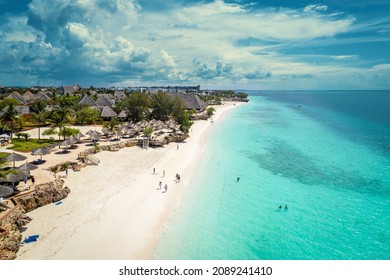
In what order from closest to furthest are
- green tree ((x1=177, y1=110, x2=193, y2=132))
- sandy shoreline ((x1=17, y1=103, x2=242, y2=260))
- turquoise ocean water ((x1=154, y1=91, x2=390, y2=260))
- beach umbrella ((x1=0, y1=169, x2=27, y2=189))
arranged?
sandy shoreline ((x1=17, y1=103, x2=242, y2=260))
turquoise ocean water ((x1=154, y1=91, x2=390, y2=260))
beach umbrella ((x1=0, y1=169, x2=27, y2=189))
green tree ((x1=177, y1=110, x2=193, y2=132))

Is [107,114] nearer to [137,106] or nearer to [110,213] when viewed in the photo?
[137,106]

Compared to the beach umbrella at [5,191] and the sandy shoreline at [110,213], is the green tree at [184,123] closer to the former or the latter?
the sandy shoreline at [110,213]

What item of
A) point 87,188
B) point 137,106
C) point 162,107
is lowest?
point 87,188

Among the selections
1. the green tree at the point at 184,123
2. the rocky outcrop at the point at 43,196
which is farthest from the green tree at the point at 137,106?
the rocky outcrop at the point at 43,196

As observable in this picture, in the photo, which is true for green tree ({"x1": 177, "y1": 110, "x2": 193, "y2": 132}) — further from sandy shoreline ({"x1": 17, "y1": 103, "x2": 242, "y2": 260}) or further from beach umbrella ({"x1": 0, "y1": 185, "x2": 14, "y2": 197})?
beach umbrella ({"x1": 0, "y1": 185, "x2": 14, "y2": 197})

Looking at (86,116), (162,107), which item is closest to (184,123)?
(162,107)

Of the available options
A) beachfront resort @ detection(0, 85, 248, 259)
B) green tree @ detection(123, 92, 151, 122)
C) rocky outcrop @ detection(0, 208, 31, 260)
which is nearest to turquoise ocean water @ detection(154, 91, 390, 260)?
beachfront resort @ detection(0, 85, 248, 259)

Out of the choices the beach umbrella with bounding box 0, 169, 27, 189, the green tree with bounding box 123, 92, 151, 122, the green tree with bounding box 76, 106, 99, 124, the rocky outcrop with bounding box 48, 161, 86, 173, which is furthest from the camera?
the green tree with bounding box 123, 92, 151, 122
